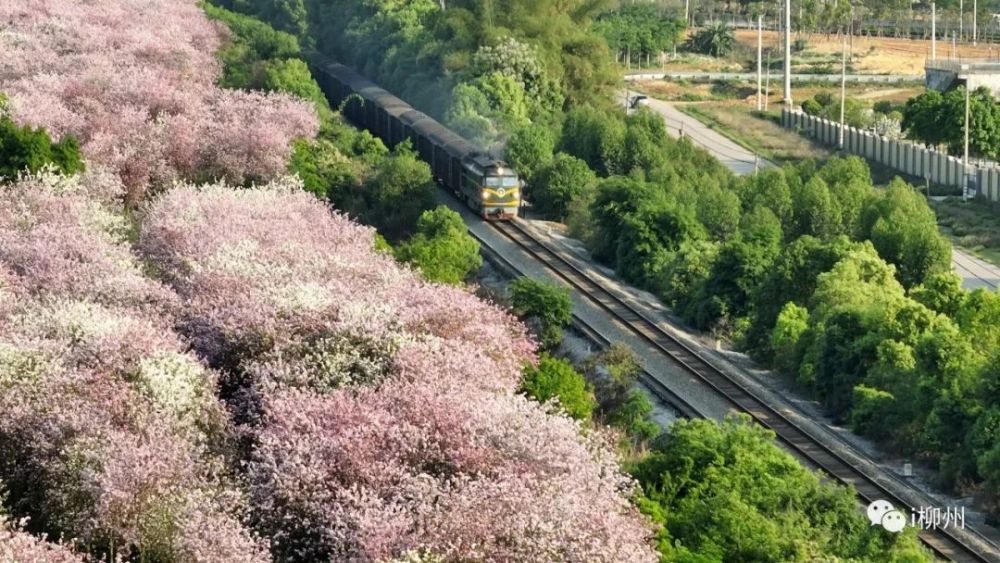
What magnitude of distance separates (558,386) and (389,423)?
7.69 meters

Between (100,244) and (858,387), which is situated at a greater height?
(100,244)

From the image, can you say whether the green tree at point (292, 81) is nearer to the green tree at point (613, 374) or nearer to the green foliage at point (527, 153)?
the green foliage at point (527, 153)

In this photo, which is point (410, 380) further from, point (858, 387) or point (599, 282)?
point (599, 282)

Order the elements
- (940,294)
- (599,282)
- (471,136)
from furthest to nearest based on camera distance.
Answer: (471,136) < (599,282) < (940,294)

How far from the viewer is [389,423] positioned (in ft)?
94.9

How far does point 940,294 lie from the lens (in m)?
43.2

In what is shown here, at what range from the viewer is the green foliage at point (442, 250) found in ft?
156

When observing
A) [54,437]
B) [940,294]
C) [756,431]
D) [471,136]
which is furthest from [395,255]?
[471,136]

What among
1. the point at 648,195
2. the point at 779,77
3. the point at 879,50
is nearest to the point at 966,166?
the point at 648,195

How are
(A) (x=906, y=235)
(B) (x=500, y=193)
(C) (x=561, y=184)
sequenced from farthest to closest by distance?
(C) (x=561, y=184)
(B) (x=500, y=193)
(A) (x=906, y=235)

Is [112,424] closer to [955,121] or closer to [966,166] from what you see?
[966,166]

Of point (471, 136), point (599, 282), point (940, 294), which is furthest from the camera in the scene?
point (471, 136)

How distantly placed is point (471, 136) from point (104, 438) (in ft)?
159

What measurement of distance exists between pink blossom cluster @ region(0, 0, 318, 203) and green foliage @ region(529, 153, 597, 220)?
874 cm
